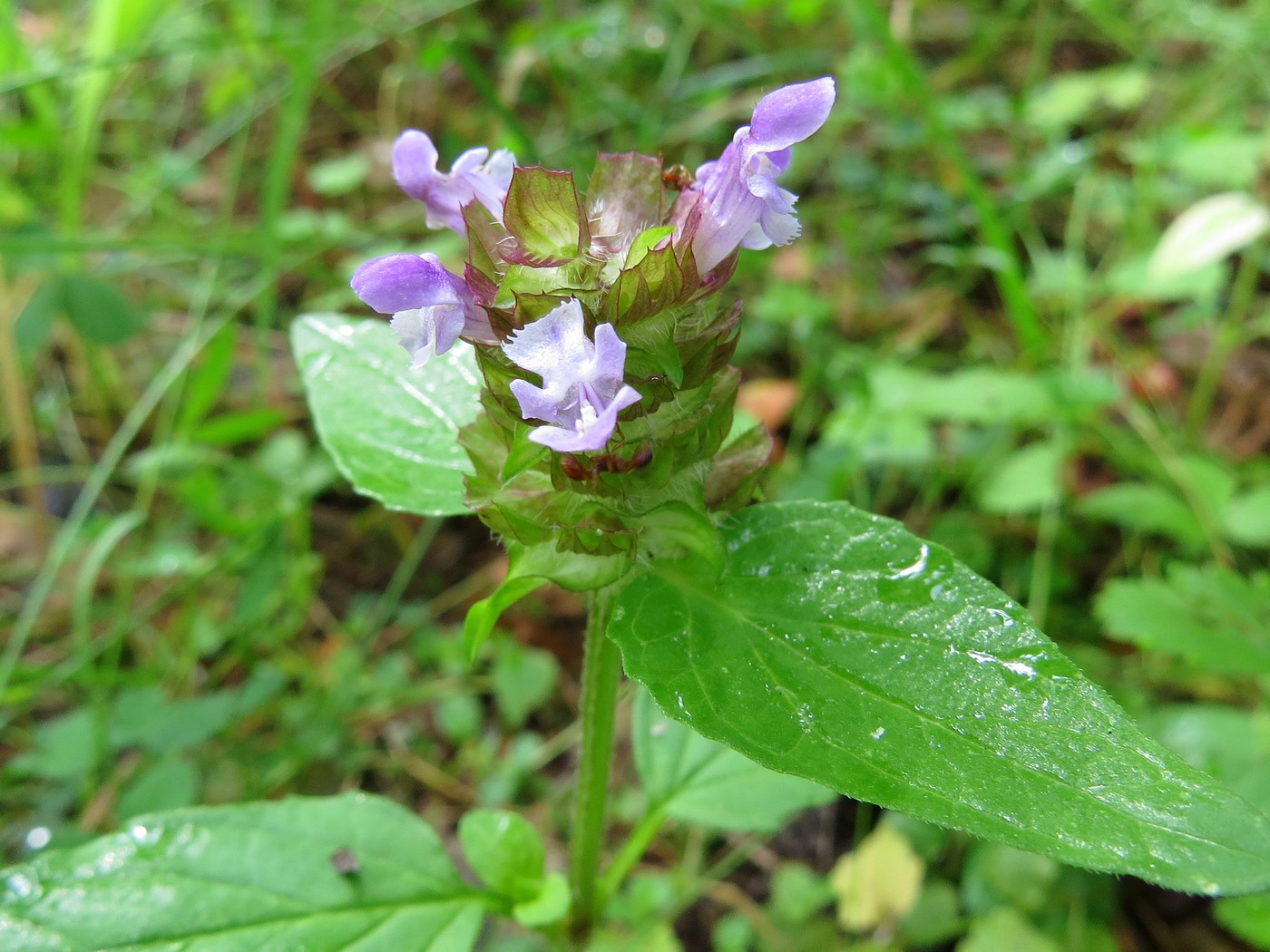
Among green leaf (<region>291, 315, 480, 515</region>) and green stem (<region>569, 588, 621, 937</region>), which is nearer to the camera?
green stem (<region>569, 588, 621, 937</region>)

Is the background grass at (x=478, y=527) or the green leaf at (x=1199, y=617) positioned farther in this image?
the background grass at (x=478, y=527)

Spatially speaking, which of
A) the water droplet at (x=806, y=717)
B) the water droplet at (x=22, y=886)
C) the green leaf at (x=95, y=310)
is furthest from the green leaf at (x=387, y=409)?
the green leaf at (x=95, y=310)

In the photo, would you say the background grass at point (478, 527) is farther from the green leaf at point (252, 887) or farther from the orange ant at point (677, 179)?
the orange ant at point (677, 179)

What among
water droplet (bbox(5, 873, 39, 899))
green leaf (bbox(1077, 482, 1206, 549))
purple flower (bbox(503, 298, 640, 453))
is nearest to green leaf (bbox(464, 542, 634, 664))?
purple flower (bbox(503, 298, 640, 453))

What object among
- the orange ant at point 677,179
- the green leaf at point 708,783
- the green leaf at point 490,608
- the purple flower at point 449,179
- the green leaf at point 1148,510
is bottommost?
the green leaf at point 1148,510

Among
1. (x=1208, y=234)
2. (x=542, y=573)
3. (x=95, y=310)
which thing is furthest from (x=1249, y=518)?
(x=95, y=310)

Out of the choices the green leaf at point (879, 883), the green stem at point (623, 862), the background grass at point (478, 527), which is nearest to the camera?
the green stem at point (623, 862)

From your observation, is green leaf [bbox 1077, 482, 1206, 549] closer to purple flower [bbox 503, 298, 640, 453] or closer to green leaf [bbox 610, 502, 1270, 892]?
green leaf [bbox 610, 502, 1270, 892]
